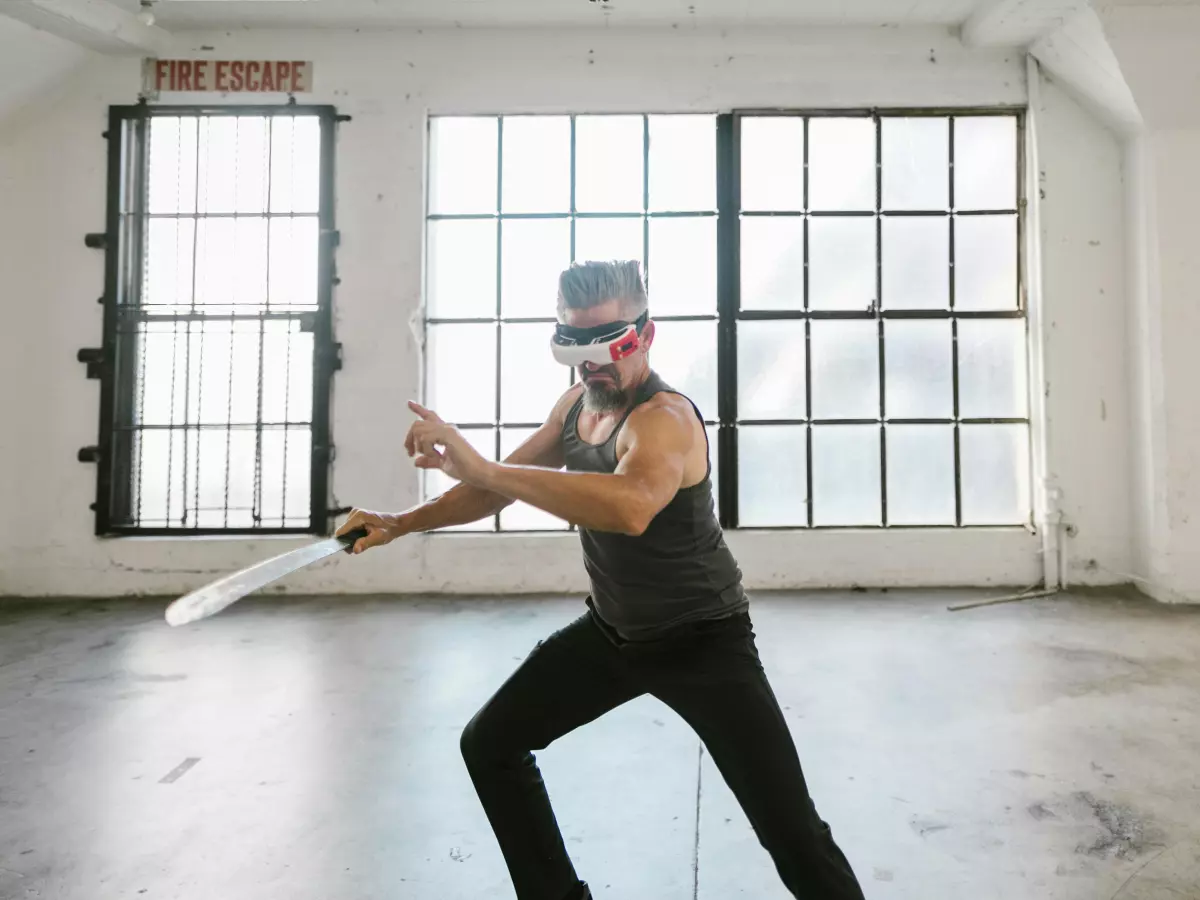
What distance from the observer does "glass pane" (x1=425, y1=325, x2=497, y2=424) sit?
4719mm

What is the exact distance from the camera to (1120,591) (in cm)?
439

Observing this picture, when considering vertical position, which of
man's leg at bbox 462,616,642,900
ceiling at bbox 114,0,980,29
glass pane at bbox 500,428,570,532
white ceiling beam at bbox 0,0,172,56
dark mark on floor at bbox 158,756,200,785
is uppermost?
ceiling at bbox 114,0,980,29

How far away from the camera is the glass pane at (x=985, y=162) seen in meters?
4.64

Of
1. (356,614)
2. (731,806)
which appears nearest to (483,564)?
(356,614)

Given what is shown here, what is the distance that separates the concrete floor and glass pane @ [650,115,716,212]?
8.65 feet

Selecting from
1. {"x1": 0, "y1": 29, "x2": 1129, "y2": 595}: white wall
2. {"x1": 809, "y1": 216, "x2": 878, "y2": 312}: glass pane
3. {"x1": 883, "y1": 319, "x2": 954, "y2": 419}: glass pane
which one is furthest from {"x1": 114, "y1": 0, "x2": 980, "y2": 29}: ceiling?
{"x1": 883, "y1": 319, "x2": 954, "y2": 419}: glass pane

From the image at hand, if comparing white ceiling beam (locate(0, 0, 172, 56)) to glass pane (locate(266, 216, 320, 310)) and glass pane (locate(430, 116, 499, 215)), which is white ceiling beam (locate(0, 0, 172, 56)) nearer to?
glass pane (locate(266, 216, 320, 310))

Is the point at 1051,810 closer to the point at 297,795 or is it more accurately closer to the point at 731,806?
the point at 731,806

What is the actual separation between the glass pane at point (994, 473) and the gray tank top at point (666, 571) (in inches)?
147

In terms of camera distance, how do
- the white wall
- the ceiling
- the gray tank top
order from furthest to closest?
1. the white wall
2. the ceiling
3. the gray tank top

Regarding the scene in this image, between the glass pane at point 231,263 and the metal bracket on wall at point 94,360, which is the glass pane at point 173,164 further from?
the metal bracket on wall at point 94,360

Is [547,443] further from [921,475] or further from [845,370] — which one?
[921,475]

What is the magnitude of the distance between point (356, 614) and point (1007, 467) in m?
4.03

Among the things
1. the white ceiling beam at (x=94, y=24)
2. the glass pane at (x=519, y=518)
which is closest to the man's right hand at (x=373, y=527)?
the glass pane at (x=519, y=518)
